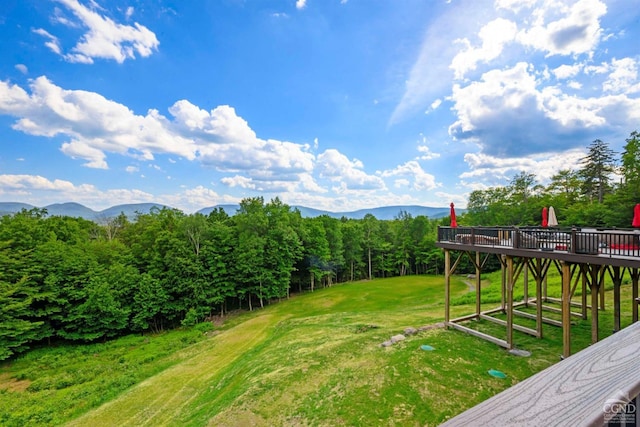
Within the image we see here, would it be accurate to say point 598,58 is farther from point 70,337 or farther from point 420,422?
point 70,337

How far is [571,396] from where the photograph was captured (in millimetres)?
895

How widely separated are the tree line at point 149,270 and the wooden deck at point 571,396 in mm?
27024

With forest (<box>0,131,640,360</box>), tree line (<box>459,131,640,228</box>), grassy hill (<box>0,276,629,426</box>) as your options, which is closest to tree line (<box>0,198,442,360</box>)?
forest (<box>0,131,640,360</box>)

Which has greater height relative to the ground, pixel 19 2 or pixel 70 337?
pixel 19 2

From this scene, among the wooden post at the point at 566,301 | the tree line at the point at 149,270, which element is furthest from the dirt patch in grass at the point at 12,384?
the wooden post at the point at 566,301

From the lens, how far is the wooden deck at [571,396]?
2.67 ft

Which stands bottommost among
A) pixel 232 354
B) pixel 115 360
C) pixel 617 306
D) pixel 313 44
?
pixel 115 360

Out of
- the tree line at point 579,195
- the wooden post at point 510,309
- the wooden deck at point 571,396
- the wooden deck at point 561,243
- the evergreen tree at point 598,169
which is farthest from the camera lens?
the evergreen tree at point 598,169

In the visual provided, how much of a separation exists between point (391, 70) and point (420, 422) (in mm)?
19963

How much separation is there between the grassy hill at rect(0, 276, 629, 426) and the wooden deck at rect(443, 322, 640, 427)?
23.3 ft

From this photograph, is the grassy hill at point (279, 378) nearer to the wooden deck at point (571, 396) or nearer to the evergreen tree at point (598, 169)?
the wooden deck at point (571, 396)

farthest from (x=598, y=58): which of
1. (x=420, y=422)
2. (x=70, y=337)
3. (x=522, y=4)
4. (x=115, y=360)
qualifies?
(x=70, y=337)

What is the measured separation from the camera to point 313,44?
68.2ft

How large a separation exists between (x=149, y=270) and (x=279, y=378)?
22.1m
